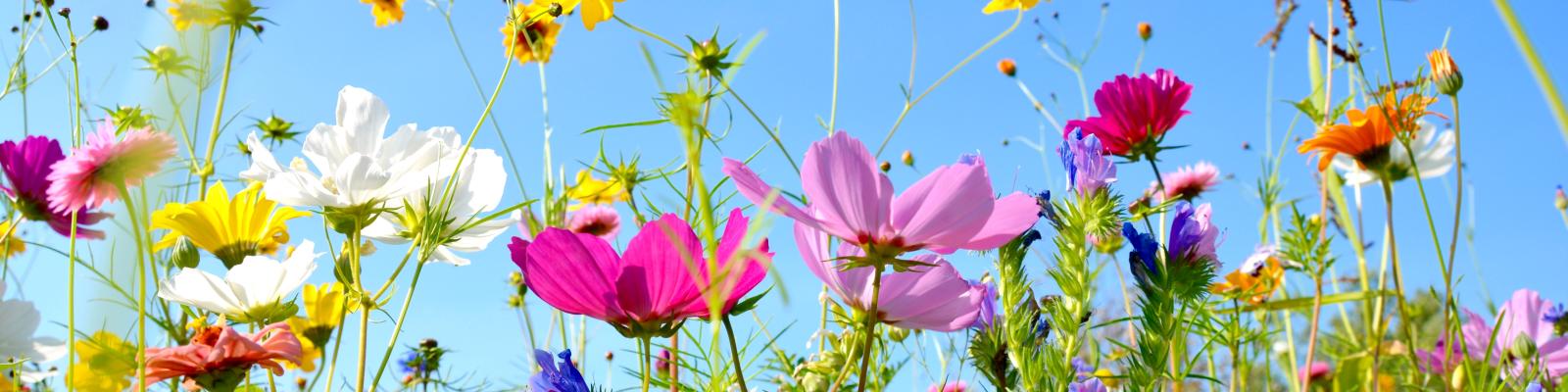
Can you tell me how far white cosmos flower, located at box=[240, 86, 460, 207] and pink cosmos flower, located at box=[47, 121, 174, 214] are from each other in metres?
0.05

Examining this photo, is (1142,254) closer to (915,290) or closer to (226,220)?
(915,290)

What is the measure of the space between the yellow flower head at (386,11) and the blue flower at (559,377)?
1.18 metres

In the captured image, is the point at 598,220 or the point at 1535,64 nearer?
the point at 1535,64

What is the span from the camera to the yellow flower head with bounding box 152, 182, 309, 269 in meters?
0.77

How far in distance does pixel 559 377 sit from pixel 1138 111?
0.57 meters

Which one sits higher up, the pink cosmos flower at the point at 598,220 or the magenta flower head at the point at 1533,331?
the pink cosmos flower at the point at 598,220

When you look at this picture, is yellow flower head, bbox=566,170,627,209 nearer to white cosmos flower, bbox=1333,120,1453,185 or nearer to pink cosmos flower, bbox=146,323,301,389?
pink cosmos flower, bbox=146,323,301,389

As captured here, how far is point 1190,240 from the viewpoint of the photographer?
547 mm

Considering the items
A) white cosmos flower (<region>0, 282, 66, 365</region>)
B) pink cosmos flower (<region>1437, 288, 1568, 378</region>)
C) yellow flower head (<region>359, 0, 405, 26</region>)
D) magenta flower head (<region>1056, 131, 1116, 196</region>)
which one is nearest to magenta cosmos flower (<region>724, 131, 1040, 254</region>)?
magenta flower head (<region>1056, 131, 1116, 196</region>)

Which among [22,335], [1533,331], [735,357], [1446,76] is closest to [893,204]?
[735,357]

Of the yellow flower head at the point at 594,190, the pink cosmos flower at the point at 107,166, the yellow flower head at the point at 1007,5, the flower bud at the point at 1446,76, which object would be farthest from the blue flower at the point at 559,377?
the flower bud at the point at 1446,76

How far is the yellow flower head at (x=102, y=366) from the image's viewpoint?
619 millimetres

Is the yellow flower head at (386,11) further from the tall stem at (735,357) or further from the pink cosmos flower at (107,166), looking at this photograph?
the tall stem at (735,357)

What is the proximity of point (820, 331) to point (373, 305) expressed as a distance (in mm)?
335
